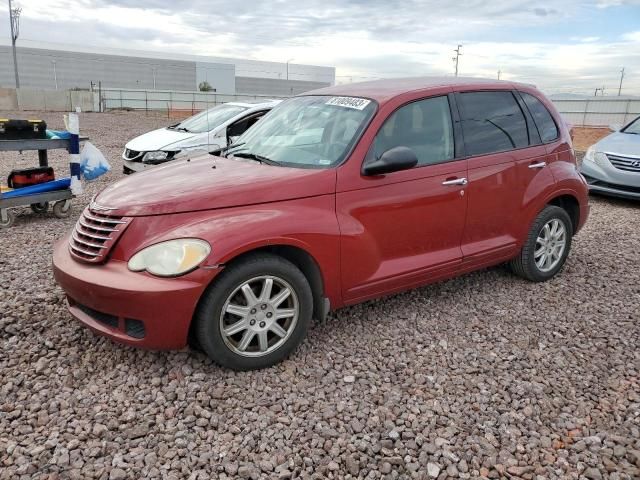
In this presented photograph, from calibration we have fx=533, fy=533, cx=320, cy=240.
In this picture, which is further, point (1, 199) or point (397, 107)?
point (1, 199)

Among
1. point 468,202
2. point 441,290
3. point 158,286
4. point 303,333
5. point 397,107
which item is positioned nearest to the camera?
point 158,286

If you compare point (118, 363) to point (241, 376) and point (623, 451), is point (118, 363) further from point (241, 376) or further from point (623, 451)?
point (623, 451)

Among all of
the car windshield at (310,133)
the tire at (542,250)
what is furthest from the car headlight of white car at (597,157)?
the car windshield at (310,133)

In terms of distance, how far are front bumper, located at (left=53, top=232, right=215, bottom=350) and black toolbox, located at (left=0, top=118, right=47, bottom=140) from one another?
12.8 feet

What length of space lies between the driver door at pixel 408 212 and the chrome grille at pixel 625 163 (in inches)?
228

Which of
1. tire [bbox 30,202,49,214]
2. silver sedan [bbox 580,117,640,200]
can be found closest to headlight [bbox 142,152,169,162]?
tire [bbox 30,202,49,214]

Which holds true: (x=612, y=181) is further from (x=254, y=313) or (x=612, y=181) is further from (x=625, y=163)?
(x=254, y=313)

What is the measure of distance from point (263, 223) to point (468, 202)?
5.87ft

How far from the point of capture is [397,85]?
426cm

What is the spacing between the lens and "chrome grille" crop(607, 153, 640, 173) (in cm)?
842

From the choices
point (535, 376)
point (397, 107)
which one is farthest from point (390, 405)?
point (397, 107)

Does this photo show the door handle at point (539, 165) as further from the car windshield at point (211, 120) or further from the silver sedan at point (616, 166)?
the car windshield at point (211, 120)

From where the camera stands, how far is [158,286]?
116 inches

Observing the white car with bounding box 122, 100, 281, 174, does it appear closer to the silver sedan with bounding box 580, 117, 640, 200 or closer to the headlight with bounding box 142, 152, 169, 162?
the headlight with bounding box 142, 152, 169, 162
